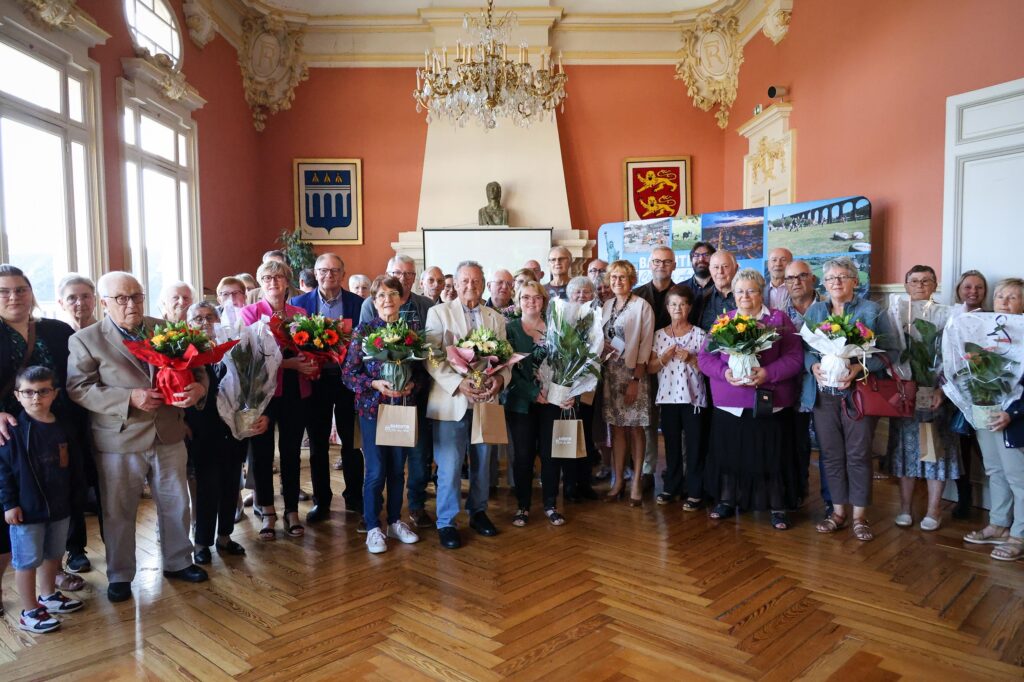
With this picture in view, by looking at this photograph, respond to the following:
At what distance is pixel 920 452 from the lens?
373cm

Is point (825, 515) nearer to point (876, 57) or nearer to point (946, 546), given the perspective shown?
point (946, 546)

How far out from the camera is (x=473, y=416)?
3570 millimetres

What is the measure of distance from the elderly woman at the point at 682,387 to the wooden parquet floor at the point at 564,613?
1.55ft

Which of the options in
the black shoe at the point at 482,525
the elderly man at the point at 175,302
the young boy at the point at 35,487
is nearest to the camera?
the young boy at the point at 35,487

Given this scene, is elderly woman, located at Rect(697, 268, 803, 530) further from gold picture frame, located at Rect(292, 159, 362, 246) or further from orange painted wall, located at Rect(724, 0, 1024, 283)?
gold picture frame, located at Rect(292, 159, 362, 246)

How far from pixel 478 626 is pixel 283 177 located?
8.47 m

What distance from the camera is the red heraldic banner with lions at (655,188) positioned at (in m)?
9.64

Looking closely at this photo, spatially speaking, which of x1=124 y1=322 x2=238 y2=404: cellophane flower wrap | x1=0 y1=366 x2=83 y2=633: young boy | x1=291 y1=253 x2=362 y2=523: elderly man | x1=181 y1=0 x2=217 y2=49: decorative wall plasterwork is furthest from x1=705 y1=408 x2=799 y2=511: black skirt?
x1=181 y1=0 x2=217 y2=49: decorative wall plasterwork

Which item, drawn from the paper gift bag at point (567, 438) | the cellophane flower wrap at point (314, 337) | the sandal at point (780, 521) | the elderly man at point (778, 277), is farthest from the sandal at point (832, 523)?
the cellophane flower wrap at point (314, 337)

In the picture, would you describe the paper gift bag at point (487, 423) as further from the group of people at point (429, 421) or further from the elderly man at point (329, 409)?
the elderly man at point (329, 409)

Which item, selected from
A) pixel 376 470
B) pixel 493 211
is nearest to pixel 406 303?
pixel 376 470

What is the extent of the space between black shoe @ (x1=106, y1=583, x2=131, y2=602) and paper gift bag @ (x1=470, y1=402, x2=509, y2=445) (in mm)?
1800

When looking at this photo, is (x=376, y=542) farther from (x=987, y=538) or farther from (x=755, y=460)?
(x=987, y=538)

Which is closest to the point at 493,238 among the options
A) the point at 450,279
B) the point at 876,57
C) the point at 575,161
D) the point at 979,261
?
the point at 575,161
